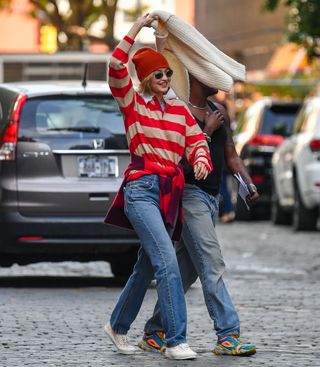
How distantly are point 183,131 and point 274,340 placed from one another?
155 cm

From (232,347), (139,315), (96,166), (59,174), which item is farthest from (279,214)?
(232,347)

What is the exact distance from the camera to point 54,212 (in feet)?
41.9

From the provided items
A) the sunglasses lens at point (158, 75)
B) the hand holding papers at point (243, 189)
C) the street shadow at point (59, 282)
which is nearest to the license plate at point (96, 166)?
the street shadow at point (59, 282)

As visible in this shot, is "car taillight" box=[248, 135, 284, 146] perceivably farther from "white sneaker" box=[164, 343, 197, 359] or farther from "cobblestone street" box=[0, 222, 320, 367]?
"white sneaker" box=[164, 343, 197, 359]

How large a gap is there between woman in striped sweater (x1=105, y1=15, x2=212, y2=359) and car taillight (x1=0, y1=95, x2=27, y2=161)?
395 centimetres

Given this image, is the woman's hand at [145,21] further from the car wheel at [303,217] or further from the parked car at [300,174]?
the car wheel at [303,217]

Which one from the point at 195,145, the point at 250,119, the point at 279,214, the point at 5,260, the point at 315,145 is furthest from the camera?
the point at 250,119

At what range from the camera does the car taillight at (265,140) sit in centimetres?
2534

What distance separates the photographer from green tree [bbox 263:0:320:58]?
78.5 feet

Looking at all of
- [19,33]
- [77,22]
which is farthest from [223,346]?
[19,33]

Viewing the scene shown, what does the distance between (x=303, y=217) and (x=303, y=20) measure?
341cm

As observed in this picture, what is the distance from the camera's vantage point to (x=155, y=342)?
29.7 ft

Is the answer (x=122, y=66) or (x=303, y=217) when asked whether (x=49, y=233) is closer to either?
(x=122, y=66)

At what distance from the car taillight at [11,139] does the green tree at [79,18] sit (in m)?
29.1
